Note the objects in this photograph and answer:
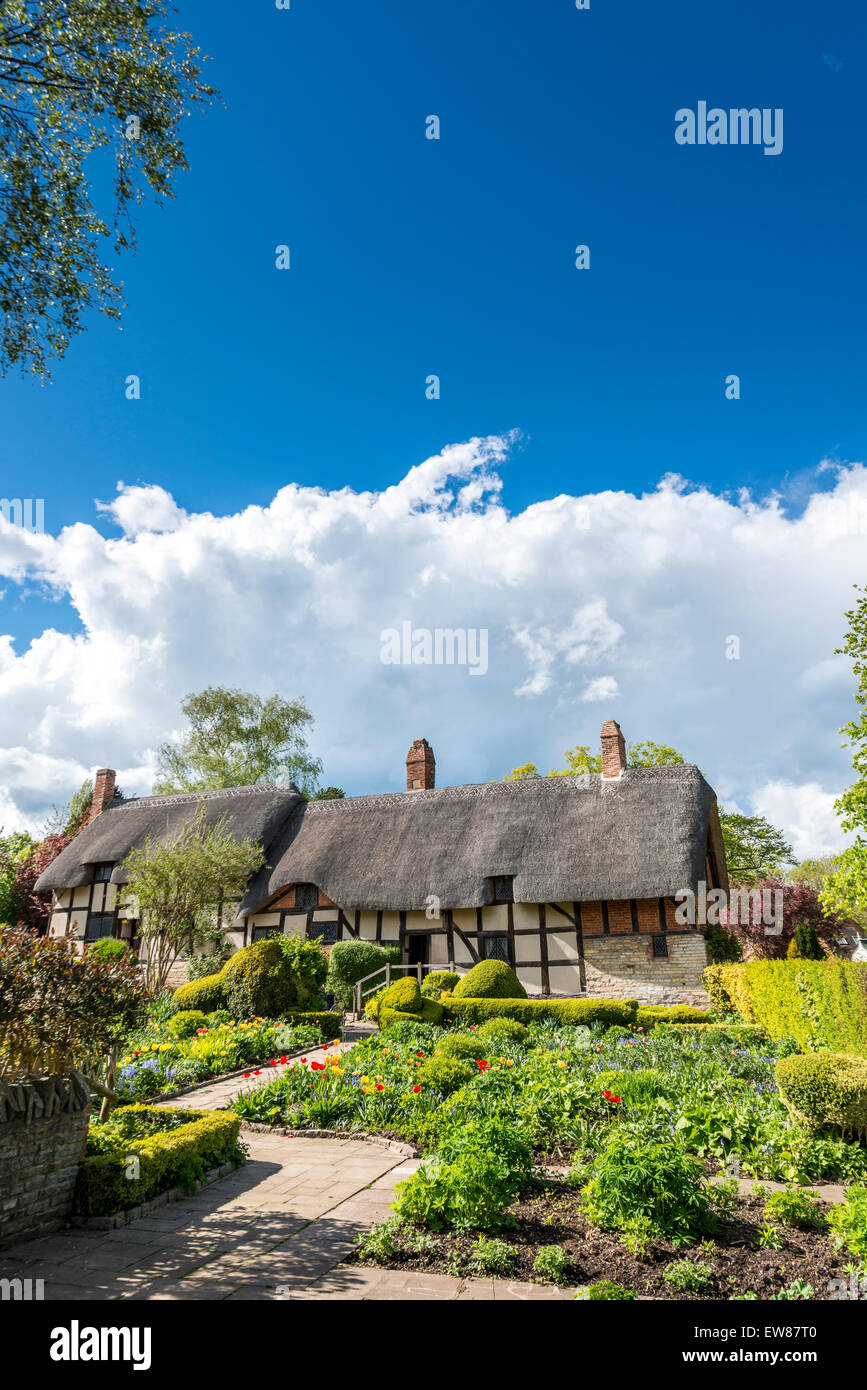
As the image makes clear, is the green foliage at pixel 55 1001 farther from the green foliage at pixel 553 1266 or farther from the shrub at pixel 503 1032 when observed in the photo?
the shrub at pixel 503 1032

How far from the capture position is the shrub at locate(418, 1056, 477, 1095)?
800cm

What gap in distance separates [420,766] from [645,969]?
948 cm

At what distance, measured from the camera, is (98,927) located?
23797mm

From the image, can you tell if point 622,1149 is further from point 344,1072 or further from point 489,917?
point 489,917

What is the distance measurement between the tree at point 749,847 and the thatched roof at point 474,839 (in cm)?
730

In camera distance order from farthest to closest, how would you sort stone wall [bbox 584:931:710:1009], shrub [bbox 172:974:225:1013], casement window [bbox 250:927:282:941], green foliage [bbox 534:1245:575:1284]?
Result: casement window [bbox 250:927:282:941] < stone wall [bbox 584:931:710:1009] < shrub [bbox 172:974:225:1013] < green foliage [bbox 534:1245:575:1284]

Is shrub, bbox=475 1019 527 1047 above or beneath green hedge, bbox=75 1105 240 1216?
beneath

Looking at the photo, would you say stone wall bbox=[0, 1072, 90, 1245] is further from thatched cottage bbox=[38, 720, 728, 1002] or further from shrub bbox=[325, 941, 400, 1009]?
thatched cottage bbox=[38, 720, 728, 1002]

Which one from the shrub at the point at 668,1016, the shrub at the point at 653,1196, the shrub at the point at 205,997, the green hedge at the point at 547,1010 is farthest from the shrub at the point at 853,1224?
the shrub at the point at 205,997

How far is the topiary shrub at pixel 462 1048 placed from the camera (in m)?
9.33

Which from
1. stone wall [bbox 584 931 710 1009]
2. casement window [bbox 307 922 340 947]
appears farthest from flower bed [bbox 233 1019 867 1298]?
casement window [bbox 307 922 340 947]

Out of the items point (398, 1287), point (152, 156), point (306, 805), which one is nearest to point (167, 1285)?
point (398, 1287)

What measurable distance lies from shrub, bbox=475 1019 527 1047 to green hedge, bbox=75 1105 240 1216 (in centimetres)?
521
